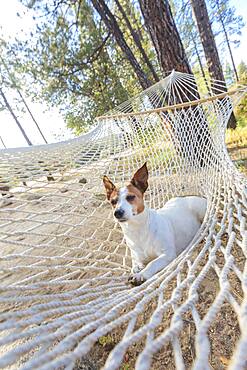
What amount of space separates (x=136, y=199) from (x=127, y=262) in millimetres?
464

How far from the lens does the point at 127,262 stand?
149 centimetres

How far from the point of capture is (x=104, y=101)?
8125 mm

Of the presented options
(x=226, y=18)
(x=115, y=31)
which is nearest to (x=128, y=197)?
(x=115, y=31)

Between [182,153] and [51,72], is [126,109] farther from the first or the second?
[51,72]

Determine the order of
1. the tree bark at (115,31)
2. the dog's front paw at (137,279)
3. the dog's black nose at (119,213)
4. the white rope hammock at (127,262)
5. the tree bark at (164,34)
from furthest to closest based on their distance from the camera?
the tree bark at (115,31), the tree bark at (164,34), the dog's black nose at (119,213), the dog's front paw at (137,279), the white rope hammock at (127,262)

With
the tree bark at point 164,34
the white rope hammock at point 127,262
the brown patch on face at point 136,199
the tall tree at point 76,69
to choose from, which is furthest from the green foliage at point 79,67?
the brown patch on face at point 136,199

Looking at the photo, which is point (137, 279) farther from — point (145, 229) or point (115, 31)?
point (115, 31)

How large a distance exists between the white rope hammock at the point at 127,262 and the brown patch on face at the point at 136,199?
0.85 feet

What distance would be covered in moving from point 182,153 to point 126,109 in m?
1.13

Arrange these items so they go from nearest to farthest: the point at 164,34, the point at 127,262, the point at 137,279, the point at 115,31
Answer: the point at 137,279 < the point at 127,262 < the point at 164,34 < the point at 115,31

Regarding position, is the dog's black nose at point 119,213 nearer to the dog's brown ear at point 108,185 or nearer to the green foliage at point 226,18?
the dog's brown ear at point 108,185

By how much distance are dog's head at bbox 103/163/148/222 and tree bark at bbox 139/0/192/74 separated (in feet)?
7.11

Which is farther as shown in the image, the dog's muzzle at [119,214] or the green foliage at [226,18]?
the green foliage at [226,18]

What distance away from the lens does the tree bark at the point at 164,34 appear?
275 centimetres
